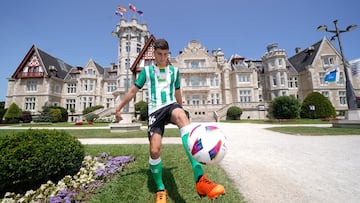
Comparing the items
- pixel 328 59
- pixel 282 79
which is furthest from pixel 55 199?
pixel 328 59

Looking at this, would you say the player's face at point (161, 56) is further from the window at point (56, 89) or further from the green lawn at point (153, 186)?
the window at point (56, 89)

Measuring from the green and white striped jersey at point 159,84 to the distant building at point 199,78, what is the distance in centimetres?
2499

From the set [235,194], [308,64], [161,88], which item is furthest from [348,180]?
[308,64]

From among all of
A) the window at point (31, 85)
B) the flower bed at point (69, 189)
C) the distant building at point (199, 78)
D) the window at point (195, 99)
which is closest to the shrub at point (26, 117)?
the distant building at point (199, 78)

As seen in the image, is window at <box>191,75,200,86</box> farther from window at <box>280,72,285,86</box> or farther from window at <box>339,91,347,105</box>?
window at <box>339,91,347,105</box>

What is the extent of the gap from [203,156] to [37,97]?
40877 millimetres

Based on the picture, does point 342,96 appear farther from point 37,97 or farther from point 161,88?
point 37,97

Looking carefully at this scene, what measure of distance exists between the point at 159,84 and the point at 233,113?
23.3 m

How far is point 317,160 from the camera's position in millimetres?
3787

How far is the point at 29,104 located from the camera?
100ft

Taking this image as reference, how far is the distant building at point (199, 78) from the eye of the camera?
29.1m

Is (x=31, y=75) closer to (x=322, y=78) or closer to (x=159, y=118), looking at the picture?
(x=159, y=118)

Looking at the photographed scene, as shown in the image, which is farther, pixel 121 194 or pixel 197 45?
pixel 197 45

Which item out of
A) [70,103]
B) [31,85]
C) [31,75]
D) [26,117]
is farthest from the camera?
[70,103]
